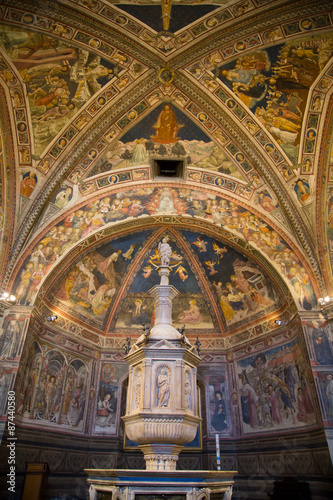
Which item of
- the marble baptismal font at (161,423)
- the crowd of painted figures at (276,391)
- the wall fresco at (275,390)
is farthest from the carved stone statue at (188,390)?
the crowd of painted figures at (276,391)

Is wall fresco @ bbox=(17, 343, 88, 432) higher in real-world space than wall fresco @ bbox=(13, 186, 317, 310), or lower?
lower

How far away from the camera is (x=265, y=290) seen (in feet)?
43.4

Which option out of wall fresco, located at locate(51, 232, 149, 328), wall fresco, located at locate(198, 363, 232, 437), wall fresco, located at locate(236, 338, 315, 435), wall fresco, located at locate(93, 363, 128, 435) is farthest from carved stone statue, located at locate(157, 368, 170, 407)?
wall fresco, located at locate(198, 363, 232, 437)

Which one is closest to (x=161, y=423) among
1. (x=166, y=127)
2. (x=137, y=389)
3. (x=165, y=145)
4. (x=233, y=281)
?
(x=137, y=389)

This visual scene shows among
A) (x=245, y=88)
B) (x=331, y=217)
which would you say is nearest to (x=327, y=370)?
(x=331, y=217)

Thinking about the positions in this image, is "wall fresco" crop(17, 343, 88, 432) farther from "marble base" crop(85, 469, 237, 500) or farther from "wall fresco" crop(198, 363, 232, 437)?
"marble base" crop(85, 469, 237, 500)

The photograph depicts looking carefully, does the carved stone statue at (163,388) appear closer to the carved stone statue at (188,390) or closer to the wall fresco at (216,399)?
the carved stone statue at (188,390)

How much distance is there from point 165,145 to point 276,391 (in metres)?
8.88

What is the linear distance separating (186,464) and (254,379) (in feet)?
12.6

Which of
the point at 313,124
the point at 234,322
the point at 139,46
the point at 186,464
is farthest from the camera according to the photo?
the point at 234,322

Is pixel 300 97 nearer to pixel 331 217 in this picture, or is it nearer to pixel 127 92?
pixel 331 217

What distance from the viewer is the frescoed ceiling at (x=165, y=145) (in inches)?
344

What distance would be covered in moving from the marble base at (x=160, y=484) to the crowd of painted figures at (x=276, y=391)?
21.7 ft

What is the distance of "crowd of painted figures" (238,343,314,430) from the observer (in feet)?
35.8
